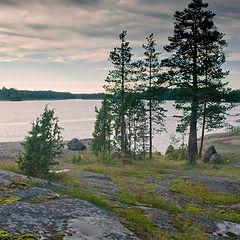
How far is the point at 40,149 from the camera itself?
1299 centimetres

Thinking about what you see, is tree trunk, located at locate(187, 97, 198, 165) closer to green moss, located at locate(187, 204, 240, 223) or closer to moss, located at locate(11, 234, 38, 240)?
green moss, located at locate(187, 204, 240, 223)

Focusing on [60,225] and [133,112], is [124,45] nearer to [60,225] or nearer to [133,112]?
[133,112]

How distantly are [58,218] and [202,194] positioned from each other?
935cm

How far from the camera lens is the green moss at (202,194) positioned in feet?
41.6

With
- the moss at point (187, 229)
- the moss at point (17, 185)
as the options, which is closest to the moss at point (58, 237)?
the moss at point (187, 229)

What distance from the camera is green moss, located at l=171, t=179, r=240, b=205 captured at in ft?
41.6

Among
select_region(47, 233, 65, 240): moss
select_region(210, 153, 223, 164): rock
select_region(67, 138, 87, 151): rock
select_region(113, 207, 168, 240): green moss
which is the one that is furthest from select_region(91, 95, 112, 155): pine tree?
select_region(47, 233, 65, 240): moss

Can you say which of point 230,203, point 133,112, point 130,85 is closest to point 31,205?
point 230,203

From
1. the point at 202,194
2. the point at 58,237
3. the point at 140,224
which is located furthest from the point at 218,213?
the point at 58,237

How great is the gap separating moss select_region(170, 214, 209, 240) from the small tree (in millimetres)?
6841

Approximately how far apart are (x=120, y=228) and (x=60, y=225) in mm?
1377

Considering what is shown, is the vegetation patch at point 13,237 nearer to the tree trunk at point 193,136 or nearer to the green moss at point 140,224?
the green moss at point 140,224

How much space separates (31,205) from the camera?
6.68 m

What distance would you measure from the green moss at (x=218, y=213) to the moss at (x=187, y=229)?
2.39m
